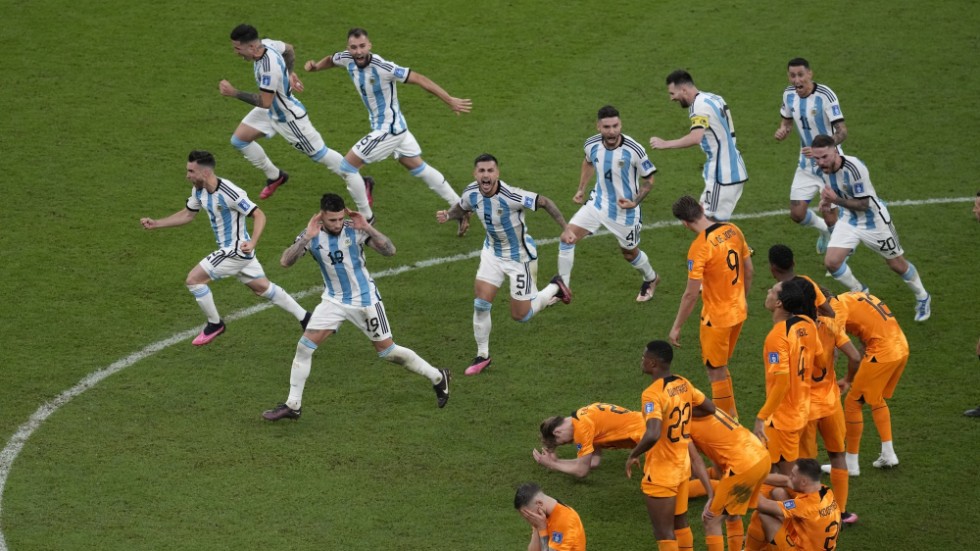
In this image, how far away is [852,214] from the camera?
13766 mm

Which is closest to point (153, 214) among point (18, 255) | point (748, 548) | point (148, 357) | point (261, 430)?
point (18, 255)

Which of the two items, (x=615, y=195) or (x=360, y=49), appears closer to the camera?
(x=615, y=195)

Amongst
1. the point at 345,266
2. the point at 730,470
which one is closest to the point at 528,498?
the point at 730,470

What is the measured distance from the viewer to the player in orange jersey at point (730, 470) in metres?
10.2

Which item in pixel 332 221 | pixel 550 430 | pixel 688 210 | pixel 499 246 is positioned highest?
pixel 688 210

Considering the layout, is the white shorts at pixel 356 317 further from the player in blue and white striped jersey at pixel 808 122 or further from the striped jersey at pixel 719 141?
the player in blue and white striped jersey at pixel 808 122

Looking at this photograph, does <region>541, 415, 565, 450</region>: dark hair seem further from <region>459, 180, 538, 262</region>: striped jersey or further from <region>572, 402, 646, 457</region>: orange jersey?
<region>459, 180, 538, 262</region>: striped jersey

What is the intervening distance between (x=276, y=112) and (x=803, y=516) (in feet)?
29.0

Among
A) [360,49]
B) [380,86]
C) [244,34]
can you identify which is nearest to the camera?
[244,34]

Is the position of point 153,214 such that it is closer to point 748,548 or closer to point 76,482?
point 76,482

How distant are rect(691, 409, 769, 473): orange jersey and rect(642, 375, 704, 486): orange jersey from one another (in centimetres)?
40

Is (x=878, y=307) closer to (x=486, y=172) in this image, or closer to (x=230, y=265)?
(x=486, y=172)

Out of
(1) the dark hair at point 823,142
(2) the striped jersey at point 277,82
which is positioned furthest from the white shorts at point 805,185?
(2) the striped jersey at point 277,82

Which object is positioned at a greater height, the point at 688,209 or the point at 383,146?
the point at 688,209
